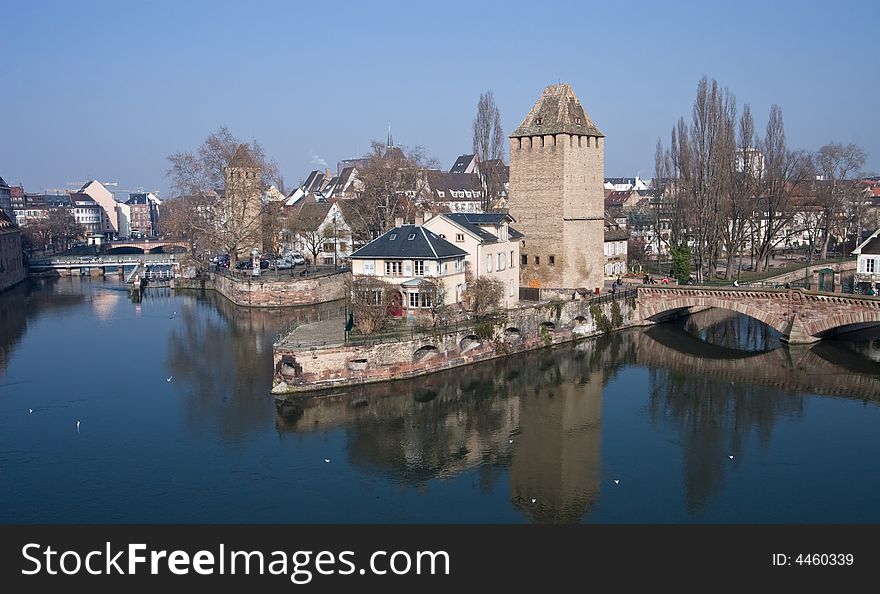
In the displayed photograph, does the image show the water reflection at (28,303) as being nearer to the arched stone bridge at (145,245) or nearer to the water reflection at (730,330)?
the arched stone bridge at (145,245)

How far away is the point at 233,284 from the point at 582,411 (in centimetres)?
2738

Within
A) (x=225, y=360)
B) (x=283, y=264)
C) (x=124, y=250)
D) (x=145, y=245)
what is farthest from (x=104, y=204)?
(x=225, y=360)

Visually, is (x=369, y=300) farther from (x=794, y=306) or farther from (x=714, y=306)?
(x=794, y=306)

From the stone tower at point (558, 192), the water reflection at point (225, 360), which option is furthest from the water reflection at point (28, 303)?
the stone tower at point (558, 192)

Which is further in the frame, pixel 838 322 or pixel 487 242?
pixel 487 242

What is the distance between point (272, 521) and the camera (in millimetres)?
16516

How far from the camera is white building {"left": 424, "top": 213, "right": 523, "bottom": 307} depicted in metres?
32.9

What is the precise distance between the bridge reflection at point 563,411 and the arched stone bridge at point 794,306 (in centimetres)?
91

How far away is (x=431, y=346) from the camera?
2784 cm

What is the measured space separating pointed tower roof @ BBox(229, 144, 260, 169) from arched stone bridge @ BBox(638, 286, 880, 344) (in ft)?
85.9

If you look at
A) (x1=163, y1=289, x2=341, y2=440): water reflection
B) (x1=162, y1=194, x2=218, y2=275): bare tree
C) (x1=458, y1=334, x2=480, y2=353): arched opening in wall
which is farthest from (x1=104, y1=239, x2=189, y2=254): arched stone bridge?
(x1=458, y1=334, x2=480, y2=353): arched opening in wall

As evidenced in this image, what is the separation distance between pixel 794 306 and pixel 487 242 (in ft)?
39.1

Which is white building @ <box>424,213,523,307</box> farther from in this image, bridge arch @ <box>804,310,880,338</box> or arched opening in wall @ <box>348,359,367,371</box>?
bridge arch @ <box>804,310,880,338</box>

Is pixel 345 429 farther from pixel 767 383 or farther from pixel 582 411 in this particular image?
pixel 767 383
